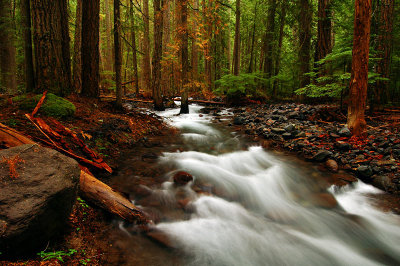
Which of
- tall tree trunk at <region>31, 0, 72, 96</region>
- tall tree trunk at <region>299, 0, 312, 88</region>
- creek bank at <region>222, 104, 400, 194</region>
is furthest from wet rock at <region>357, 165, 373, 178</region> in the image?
tall tree trunk at <region>299, 0, 312, 88</region>

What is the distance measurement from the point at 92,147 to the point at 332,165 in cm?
529

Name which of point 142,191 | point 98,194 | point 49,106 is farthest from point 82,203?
point 49,106

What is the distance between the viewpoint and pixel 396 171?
4.05 meters

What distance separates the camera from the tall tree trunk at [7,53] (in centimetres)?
923

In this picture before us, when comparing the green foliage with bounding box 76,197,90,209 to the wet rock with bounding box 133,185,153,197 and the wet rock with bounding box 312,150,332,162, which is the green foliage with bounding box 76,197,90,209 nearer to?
the wet rock with bounding box 133,185,153,197

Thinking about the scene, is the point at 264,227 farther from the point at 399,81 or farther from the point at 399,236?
the point at 399,81

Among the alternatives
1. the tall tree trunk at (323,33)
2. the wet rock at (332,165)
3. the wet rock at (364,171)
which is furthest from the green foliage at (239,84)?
the wet rock at (364,171)

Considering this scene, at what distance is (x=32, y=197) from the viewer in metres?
1.69

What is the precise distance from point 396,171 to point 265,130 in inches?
155

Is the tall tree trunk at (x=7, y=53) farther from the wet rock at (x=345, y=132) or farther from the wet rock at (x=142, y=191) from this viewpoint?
the wet rock at (x=345, y=132)

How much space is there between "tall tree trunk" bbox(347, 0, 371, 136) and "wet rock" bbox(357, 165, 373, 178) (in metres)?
1.51

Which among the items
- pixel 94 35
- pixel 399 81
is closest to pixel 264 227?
pixel 94 35

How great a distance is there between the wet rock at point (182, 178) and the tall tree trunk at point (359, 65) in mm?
4510

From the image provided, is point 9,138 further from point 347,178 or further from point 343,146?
point 343,146
